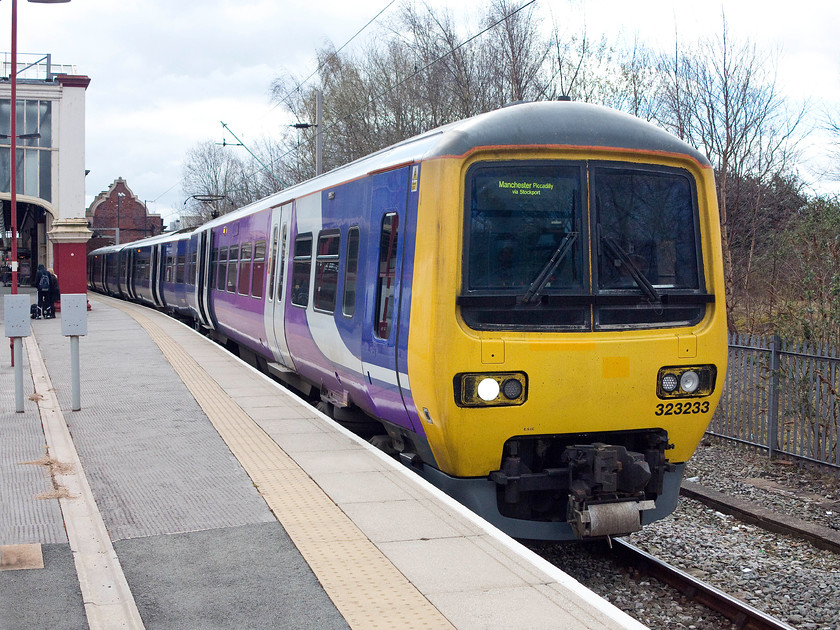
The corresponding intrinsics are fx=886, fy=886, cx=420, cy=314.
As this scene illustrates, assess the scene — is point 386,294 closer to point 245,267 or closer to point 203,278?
point 245,267

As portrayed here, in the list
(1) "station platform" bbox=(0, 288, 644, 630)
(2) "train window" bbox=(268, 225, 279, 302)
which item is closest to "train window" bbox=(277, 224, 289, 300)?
(2) "train window" bbox=(268, 225, 279, 302)

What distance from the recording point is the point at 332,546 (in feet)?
16.2

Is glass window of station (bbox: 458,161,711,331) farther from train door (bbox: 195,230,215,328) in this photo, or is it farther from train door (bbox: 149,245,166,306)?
train door (bbox: 149,245,166,306)

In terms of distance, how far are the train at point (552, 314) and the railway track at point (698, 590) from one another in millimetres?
374

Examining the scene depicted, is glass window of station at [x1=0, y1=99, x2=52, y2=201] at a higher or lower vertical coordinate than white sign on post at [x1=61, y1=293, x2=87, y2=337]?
higher

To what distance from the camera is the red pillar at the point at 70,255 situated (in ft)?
84.0

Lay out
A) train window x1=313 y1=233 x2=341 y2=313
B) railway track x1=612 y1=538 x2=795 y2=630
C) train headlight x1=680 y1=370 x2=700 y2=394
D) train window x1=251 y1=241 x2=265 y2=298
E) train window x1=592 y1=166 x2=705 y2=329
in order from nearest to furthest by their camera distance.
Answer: railway track x1=612 y1=538 x2=795 y2=630 < train window x1=592 y1=166 x2=705 y2=329 < train headlight x1=680 y1=370 x2=700 y2=394 < train window x1=313 y1=233 x2=341 y2=313 < train window x1=251 y1=241 x2=265 y2=298

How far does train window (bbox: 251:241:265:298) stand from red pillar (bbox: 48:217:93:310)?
14463 millimetres

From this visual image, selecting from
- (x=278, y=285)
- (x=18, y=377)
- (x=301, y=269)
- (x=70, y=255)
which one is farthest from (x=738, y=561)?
(x=70, y=255)

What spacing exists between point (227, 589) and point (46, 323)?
67.6ft

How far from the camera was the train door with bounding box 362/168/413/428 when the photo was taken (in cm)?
643

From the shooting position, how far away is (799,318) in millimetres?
11500

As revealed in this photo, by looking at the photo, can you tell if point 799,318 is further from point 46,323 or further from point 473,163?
point 46,323

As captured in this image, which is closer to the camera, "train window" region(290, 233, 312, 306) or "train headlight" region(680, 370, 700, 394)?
"train headlight" region(680, 370, 700, 394)
